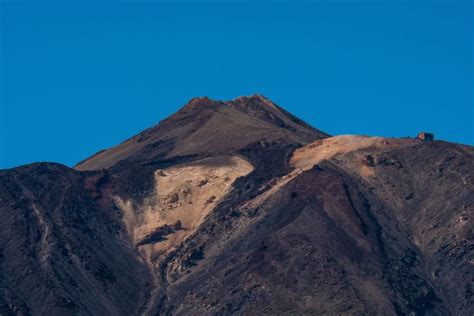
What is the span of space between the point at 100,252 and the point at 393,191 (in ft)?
124

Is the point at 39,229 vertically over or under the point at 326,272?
over

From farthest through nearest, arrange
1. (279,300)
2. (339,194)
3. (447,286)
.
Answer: (339,194) < (447,286) < (279,300)

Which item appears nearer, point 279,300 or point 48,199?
point 279,300

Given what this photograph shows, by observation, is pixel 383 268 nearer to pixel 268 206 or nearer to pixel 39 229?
pixel 268 206

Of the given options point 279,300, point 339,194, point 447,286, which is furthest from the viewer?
point 339,194

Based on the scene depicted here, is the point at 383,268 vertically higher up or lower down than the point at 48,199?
lower down

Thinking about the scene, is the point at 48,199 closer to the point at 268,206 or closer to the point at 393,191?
the point at 268,206

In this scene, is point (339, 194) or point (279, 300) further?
point (339, 194)

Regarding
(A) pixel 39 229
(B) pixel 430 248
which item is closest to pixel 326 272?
(B) pixel 430 248

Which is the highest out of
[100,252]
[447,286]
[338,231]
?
[100,252]

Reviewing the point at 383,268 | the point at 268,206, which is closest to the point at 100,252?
the point at 268,206

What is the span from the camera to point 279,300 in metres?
166

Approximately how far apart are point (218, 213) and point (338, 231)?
20995 millimetres

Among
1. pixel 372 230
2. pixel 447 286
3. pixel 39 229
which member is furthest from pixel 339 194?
pixel 39 229
